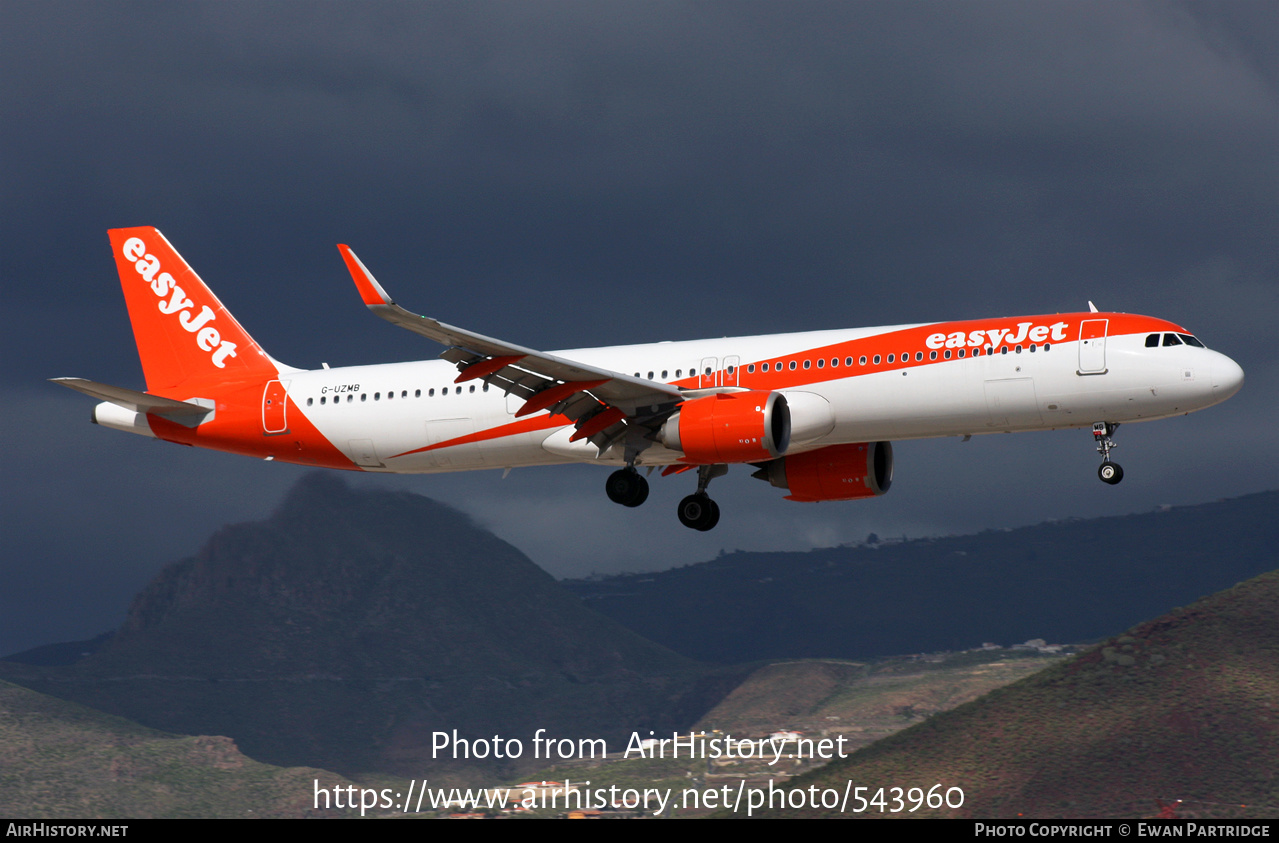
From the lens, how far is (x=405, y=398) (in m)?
53.1

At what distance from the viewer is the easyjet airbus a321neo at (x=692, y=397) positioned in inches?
1779

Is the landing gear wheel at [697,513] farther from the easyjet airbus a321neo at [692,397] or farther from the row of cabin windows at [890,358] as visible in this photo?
the row of cabin windows at [890,358]

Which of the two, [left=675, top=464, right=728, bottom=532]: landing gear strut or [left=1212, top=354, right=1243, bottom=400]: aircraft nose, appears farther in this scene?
[left=675, top=464, right=728, bottom=532]: landing gear strut

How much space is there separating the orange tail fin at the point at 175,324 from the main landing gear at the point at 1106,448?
2951 cm

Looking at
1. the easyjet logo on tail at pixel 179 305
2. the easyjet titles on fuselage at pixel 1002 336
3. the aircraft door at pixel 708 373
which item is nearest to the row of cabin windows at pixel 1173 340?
the easyjet titles on fuselage at pixel 1002 336

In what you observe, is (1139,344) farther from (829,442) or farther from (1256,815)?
(1256,815)

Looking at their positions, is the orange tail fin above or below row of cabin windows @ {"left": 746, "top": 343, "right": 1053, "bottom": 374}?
above

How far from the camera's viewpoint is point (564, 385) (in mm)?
47906

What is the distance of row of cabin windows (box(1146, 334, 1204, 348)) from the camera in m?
45.2

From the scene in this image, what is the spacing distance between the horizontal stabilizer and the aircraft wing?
13.0 meters

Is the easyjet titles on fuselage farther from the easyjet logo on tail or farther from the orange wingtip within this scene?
the easyjet logo on tail

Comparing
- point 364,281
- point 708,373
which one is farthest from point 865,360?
point 364,281

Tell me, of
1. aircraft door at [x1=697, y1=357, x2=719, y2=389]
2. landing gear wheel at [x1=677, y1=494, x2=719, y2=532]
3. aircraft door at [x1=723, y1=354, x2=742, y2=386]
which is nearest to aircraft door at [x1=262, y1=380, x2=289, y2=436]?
landing gear wheel at [x1=677, y1=494, x2=719, y2=532]

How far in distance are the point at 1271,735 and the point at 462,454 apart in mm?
140162
